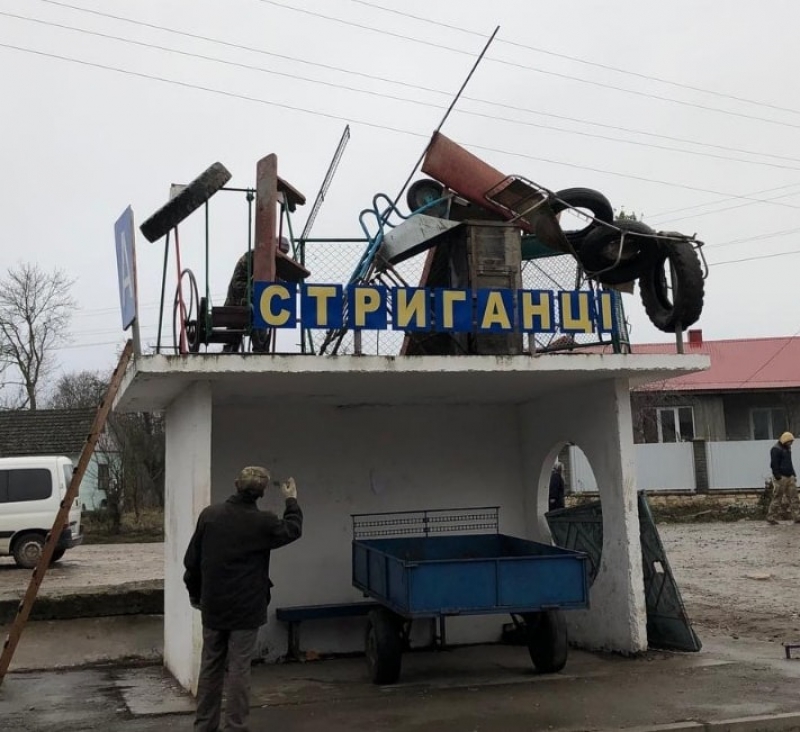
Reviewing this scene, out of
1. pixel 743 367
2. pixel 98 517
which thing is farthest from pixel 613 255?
pixel 743 367

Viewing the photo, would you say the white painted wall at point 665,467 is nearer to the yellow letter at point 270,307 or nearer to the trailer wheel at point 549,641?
the trailer wheel at point 549,641

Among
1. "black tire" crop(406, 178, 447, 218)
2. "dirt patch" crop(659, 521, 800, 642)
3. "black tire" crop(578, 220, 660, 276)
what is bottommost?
"dirt patch" crop(659, 521, 800, 642)

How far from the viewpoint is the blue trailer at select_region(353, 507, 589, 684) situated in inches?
288

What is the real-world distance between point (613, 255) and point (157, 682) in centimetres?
595

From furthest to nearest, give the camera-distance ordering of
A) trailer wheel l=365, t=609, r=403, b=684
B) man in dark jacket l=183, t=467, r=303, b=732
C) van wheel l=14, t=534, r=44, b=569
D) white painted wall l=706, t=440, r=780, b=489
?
white painted wall l=706, t=440, r=780, b=489 < van wheel l=14, t=534, r=44, b=569 < trailer wheel l=365, t=609, r=403, b=684 < man in dark jacket l=183, t=467, r=303, b=732

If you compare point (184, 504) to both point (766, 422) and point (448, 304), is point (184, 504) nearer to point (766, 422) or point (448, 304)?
point (448, 304)

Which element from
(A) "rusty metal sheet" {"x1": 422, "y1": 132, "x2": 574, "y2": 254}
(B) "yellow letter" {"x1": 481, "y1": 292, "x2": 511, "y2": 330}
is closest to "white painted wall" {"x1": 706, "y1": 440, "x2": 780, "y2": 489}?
(A) "rusty metal sheet" {"x1": 422, "y1": 132, "x2": 574, "y2": 254}

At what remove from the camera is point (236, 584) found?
5918mm

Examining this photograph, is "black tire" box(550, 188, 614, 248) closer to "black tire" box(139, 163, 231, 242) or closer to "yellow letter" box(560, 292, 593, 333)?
"yellow letter" box(560, 292, 593, 333)

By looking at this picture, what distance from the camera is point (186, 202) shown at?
7949 millimetres

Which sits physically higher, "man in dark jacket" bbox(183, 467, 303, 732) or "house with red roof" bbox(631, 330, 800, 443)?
"house with red roof" bbox(631, 330, 800, 443)

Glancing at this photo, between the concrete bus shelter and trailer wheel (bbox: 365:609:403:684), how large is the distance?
1563 mm

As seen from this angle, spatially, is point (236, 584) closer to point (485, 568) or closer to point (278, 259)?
point (485, 568)

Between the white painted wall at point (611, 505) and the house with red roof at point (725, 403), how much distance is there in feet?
71.6
